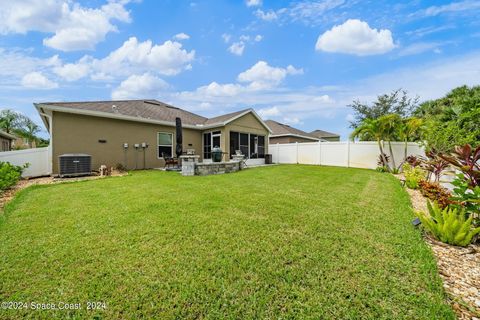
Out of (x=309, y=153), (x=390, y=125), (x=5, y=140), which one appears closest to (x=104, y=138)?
(x=309, y=153)

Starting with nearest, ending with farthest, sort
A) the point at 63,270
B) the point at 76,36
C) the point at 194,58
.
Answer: the point at 63,270 → the point at 76,36 → the point at 194,58

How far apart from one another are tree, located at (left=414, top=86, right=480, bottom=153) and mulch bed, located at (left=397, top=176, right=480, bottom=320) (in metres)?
3.62

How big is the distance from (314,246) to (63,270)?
3.13m

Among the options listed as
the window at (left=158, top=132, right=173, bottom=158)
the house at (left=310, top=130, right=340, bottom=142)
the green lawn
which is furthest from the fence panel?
the house at (left=310, top=130, right=340, bottom=142)

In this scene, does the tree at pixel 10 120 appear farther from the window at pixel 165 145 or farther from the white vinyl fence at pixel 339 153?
the white vinyl fence at pixel 339 153

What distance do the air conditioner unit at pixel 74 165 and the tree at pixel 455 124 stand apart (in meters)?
13.6

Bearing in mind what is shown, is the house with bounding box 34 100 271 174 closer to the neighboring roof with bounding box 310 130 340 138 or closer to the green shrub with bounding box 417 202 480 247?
the green shrub with bounding box 417 202 480 247

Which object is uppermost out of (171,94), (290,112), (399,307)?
(171,94)

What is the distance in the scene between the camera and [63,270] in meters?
2.30

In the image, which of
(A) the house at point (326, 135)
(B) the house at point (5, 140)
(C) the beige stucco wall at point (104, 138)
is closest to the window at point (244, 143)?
(C) the beige stucco wall at point (104, 138)

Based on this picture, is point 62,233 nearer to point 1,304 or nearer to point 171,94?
point 1,304

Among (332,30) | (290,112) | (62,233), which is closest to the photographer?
(62,233)

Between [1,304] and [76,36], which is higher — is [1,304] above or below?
below

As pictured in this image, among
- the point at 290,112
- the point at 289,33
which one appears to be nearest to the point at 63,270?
the point at 289,33
